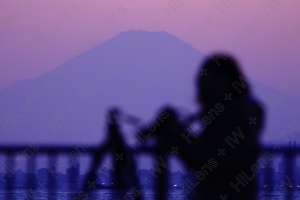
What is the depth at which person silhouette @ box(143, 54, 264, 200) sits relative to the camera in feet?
8.40

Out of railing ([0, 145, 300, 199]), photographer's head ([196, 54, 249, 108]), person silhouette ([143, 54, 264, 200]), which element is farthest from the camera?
railing ([0, 145, 300, 199])

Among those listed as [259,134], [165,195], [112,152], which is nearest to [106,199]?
[112,152]

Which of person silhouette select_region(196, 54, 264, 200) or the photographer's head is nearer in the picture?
person silhouette select_region(196, 54, 264, 200)

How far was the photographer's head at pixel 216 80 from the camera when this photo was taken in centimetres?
280

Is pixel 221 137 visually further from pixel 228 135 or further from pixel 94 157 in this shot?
pixel 94 157

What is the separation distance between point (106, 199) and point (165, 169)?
1920 mm

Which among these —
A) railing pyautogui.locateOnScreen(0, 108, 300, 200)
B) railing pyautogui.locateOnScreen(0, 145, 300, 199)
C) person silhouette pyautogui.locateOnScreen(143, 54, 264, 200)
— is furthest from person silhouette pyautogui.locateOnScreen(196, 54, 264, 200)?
railing pyautogui.locateOnScreen(0, 145, 300, 199)

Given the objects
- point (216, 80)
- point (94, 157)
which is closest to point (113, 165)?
point (94, 157)

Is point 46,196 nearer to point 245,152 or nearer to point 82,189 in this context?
point 82,189

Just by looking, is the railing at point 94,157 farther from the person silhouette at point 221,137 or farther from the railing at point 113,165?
the person silhouette at point 221,137

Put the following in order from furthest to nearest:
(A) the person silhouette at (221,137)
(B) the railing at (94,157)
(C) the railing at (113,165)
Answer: (B) the railing at (94,157) → (C) the railing at (113,165) → (A) the person silhouette at (221,137)

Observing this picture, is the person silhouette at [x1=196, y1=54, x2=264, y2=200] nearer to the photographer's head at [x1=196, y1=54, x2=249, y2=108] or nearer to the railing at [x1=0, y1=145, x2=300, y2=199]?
the photographer's head at [x1=196, y1=54, x2=249, y2=108]

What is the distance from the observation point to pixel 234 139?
8.79 feet

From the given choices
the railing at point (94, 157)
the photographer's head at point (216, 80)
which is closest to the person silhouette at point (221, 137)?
the photographer's head at point (216, 80)
